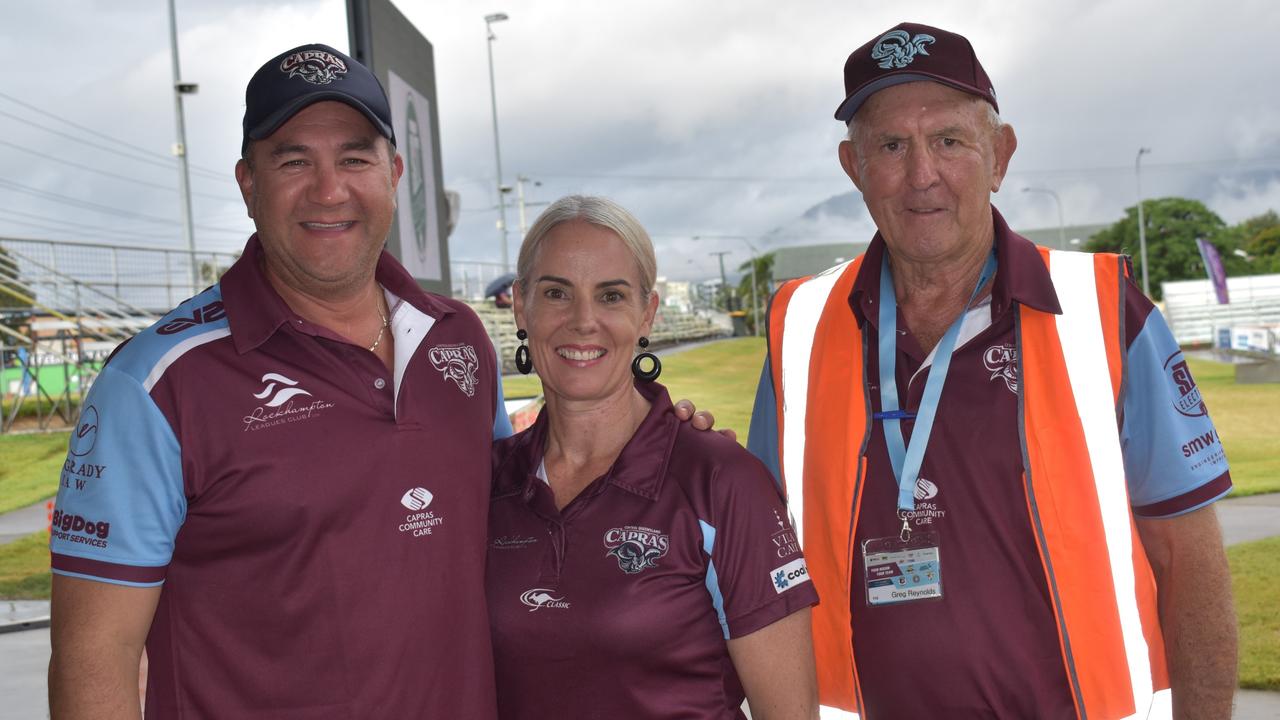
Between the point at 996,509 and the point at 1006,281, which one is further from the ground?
the point at 1006,281

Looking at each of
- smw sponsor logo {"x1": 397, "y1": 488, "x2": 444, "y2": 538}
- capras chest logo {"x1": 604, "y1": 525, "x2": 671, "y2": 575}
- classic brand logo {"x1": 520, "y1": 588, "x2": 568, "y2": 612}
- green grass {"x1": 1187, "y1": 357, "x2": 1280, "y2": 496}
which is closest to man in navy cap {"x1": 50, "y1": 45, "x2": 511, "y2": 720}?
smw sponsor logo {"x1": 397, "y1": 488, "x2": 444, "y2": 538}

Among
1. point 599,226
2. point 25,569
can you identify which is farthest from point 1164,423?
point 25,569

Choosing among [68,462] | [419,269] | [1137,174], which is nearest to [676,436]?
[68,462]

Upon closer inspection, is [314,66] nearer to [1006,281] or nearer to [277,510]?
[277,510]

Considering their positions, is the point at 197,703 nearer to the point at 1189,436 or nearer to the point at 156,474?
the point at 156,474

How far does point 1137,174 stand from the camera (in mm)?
42719

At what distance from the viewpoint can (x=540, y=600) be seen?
198 centimetres

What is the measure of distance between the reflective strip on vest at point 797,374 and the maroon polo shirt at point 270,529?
2.33 feet

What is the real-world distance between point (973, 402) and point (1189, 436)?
0.40 m

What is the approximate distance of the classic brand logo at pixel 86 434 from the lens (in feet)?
6.22

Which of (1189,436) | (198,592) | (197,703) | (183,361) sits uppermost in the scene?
(183,361)

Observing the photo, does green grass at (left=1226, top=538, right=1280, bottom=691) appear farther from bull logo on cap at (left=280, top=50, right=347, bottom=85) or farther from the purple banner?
the purple banner

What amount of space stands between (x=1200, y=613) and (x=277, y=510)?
5.71 ft

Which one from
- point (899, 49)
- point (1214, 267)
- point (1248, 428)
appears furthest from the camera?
point (1214, 267)
